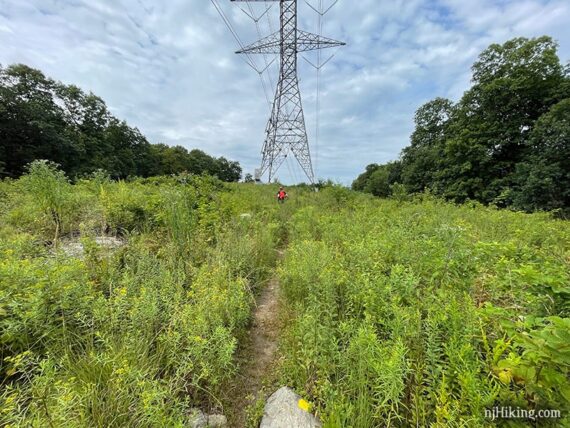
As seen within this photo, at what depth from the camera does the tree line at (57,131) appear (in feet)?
75.7

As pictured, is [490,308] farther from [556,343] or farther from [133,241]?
[133,241]

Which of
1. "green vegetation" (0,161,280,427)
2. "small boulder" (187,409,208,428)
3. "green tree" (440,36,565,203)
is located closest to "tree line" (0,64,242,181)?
"green vegetation" (0,161,280,427)

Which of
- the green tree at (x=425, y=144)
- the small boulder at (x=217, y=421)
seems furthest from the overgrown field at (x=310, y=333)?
the green tree at (x=425, y=144)

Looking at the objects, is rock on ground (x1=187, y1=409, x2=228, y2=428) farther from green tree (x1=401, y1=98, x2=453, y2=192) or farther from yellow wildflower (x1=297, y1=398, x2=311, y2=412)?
green tree (x1=401, y1=98, x2=453, y2=192)

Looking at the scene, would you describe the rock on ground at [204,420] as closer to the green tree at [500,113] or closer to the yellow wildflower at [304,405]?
the yellow wildflower at [304,405]

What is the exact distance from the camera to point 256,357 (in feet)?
9.27

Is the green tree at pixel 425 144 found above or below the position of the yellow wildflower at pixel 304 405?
above

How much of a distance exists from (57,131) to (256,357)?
1402 inches

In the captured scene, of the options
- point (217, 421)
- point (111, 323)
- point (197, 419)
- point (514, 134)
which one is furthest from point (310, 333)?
point (514, 134)

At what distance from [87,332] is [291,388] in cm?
204

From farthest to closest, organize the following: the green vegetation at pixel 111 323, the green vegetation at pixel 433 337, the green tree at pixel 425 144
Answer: the green tree at pixel 425 144 < the green vegetation at pixel 111 323 < the green vegetation at pixel 433 337

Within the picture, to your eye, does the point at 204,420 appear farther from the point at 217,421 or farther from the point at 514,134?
the point at 514,134

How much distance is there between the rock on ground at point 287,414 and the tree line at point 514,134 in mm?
15632

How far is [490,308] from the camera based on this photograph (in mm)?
1706
